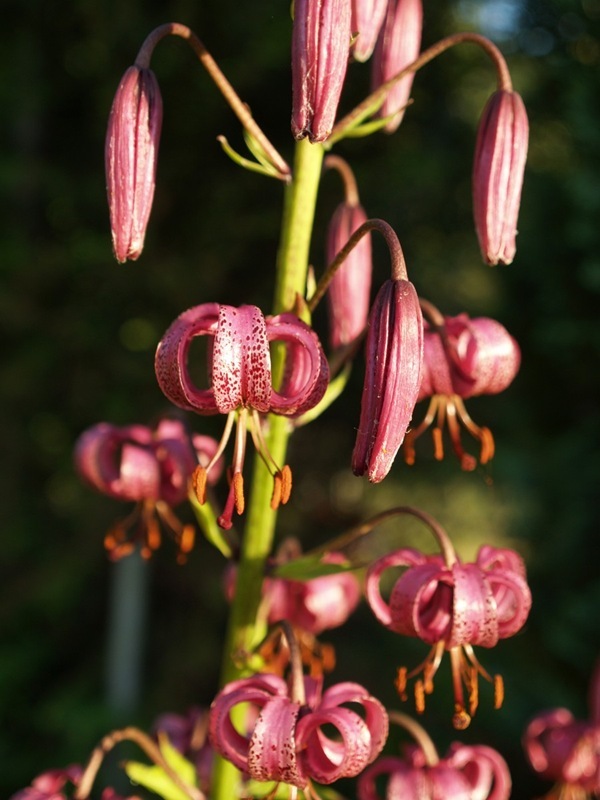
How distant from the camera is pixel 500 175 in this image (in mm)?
904

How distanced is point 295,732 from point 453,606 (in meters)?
0.18

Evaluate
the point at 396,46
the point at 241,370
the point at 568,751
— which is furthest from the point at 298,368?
the point at 568,751

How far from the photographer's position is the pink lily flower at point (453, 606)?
0.83 metres

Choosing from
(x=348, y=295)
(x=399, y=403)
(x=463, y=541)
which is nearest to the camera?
(x=399, y=403)

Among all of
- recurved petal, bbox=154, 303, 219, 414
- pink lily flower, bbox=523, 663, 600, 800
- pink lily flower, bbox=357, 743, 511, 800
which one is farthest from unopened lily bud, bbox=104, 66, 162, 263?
pink lily flower, bbox=523, 663, 600, 800

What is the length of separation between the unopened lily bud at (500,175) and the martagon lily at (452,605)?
0.28 meters

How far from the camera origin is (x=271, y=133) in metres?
2.89

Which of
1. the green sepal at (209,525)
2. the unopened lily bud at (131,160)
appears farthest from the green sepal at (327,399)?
the unopened lily bud at (131,160)

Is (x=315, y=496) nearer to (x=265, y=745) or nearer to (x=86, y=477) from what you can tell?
(x=86, y=477)

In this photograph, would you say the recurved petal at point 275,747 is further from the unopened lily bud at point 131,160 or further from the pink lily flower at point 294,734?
the unopened lily bud at point 131,160

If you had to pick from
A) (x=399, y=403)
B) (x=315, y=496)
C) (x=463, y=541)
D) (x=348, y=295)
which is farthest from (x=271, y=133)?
(x=463, y=541)

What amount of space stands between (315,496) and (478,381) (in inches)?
98.6

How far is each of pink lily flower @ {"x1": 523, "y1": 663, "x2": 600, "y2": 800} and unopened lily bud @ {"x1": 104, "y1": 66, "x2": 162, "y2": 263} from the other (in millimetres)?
856

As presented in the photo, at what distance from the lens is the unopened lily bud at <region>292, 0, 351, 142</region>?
75cm
